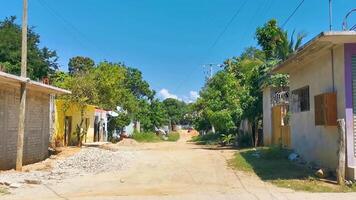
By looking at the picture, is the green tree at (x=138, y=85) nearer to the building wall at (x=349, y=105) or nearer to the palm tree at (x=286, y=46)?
the palm tree at (x=286, y=46)

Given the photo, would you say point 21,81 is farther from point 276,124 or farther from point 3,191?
point 276,124

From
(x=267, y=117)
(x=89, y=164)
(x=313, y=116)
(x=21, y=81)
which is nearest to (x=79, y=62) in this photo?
(x=267, y=117)

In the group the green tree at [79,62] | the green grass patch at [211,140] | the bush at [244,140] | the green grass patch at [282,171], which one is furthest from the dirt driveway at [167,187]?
the green tree at [79,62]

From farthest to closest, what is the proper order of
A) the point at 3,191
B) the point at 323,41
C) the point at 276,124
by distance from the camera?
the point at 276,124
the point at 323,41
the point at 3,191

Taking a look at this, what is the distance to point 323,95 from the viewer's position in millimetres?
15438

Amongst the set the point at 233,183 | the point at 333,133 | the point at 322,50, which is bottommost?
the point at 233,183

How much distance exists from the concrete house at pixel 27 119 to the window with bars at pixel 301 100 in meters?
10.5

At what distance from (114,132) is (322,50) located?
39442 mm

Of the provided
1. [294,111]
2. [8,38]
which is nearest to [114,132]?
[8,38]

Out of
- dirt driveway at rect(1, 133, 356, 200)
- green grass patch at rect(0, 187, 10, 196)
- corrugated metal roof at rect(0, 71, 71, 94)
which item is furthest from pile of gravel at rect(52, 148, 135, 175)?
green grass patch at rect(0, 187, 10, 196)

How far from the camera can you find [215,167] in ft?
63.7

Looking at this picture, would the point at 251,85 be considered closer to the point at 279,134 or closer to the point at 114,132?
the point at 279,134

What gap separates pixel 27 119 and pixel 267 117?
15.3 m

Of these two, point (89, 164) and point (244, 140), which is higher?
point (244, 140)
